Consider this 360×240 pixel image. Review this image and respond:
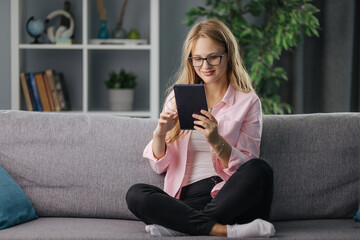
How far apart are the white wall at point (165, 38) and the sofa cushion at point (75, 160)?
1.69 metres

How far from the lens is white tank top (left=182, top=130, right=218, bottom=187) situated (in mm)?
1883

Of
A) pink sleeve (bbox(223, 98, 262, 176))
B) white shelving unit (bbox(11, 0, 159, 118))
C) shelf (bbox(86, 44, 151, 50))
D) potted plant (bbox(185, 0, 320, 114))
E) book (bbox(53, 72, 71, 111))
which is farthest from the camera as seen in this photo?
white shelving unit (bbox(11, 0, 159, 118))

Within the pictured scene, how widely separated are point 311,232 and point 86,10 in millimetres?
2213

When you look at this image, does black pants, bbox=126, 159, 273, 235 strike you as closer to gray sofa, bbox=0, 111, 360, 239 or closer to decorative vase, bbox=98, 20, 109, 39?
gray sofa, bbox=0, 111, 360, 239

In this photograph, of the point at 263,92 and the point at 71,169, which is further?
the point at 263,92

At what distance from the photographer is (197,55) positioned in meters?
1.85

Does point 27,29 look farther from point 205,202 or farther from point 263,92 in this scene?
point 205,202

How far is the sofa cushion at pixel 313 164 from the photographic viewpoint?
1.94 m

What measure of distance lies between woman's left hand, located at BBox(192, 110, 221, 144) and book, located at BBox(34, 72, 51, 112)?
74.9 inches

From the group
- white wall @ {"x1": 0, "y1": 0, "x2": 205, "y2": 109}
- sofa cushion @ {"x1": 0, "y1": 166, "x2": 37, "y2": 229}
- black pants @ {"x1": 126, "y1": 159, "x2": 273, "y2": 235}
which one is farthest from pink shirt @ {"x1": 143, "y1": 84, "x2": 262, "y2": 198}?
white wall @ {"x1": 0, "y1": 0, "x2": 205, "y2": 109}

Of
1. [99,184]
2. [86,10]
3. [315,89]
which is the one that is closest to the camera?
[99,184]

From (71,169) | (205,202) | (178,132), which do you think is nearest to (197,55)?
(178,132)

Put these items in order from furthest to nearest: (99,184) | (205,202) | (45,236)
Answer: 1. (99,184)
2. (205,202)
3. (45,236)

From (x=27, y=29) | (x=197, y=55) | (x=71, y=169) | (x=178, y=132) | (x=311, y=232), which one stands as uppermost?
(x=27, y=29)
